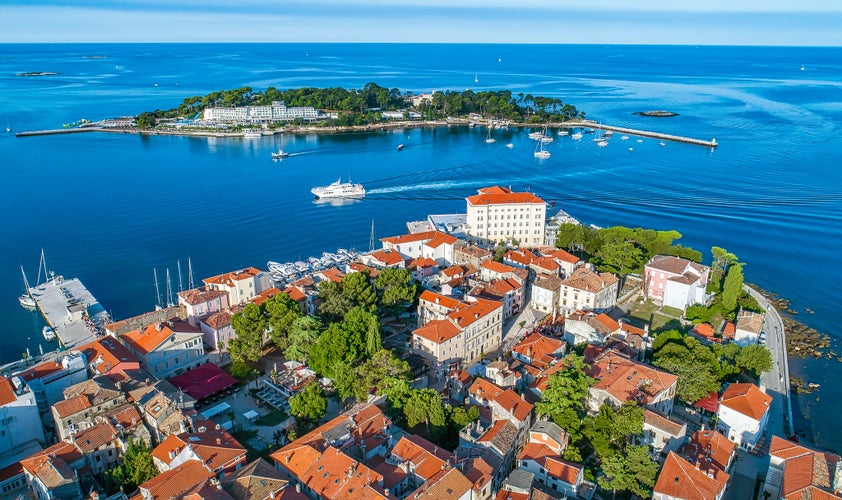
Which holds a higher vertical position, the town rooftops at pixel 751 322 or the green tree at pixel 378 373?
the green tree at pixel 378 373

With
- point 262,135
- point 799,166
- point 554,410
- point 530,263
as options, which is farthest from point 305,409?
point 262,135

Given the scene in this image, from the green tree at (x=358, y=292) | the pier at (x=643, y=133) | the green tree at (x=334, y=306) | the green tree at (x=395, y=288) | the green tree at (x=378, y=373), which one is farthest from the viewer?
the pier at (x=643, y=133)

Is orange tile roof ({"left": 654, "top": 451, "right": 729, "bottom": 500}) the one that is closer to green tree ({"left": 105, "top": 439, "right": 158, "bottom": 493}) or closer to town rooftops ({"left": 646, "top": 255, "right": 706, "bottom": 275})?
green tree ({"left": 105, "top": 439, "right": 158, "bottom": 493})

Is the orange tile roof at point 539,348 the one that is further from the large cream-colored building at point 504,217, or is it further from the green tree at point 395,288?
the large cream-colored building at point 504,217

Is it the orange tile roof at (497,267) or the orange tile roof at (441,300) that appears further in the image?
the orange tile roof at (497,267)

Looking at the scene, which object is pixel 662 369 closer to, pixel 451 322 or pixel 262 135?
pixel 451 322

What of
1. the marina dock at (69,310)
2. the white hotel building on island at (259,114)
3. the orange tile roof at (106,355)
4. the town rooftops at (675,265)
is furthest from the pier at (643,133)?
the orange tile roof at (106,355)
